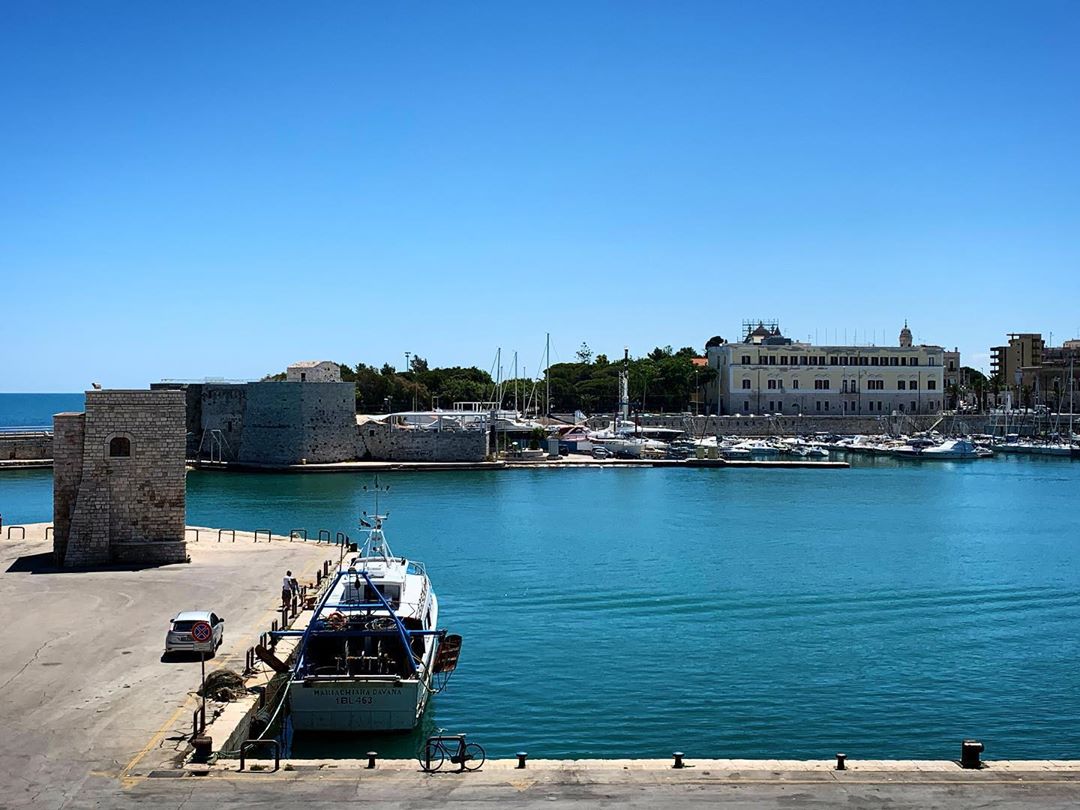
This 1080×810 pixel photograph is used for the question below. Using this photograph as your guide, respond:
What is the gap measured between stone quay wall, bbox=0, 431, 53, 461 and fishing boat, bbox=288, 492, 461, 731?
63688mm

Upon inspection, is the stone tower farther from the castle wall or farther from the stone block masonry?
the stone block masonry

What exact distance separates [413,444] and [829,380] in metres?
55.1

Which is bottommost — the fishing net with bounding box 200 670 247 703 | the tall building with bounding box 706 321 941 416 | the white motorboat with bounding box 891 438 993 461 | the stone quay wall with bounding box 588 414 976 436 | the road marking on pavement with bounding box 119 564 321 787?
the road marking on pavement with bounding box 119 564 321 787

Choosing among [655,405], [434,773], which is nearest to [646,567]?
[434,773]

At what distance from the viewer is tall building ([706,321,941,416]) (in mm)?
118375

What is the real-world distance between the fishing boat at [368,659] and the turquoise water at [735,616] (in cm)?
47

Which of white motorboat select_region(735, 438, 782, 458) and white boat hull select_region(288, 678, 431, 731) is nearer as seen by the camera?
white boat hull select_region(288, 678, 431, 731)

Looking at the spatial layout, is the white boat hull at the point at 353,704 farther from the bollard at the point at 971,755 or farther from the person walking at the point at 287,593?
the bollard at the point at 971,755

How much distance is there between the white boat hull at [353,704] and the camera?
19.6 meters

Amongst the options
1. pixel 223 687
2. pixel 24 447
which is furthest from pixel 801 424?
pixel 223 687

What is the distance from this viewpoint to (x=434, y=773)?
15789mm

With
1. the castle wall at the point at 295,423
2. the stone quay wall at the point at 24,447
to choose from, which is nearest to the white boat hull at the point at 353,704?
the castle wall at the point at 295,423

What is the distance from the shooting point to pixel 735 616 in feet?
101

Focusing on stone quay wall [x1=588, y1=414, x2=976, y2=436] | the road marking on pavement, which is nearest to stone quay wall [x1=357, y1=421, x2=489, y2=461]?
stone quay wall [x1=588, y1=414, x2=976, y2=436]
